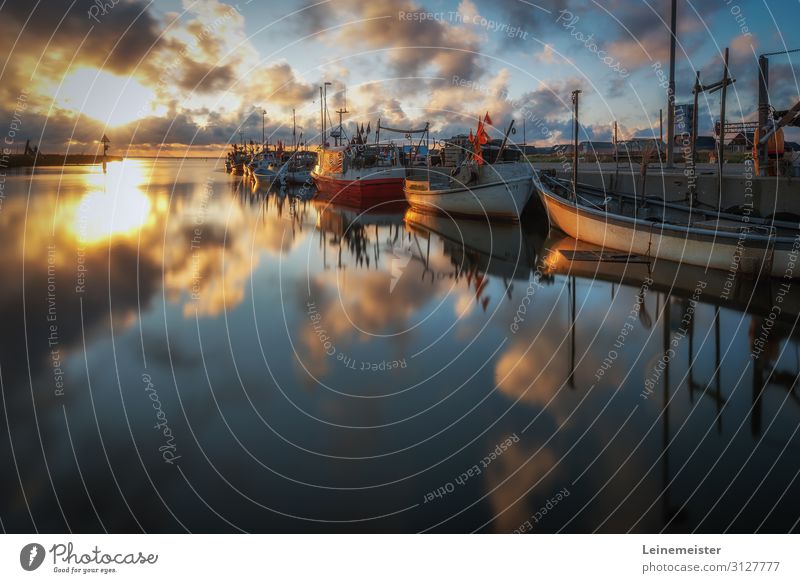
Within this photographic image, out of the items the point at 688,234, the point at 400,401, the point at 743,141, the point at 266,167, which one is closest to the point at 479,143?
the point at 688,234

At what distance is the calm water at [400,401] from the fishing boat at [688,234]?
545 mm

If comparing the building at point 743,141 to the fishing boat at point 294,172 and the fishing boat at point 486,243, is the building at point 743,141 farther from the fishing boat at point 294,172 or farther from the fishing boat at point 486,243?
the fishing boat at point 294,172

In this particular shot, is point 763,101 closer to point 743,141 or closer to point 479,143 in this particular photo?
point 479,143

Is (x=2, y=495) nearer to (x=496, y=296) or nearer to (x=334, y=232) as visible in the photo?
(x=496, y=296)

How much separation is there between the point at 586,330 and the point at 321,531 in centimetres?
667

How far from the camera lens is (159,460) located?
217 inches

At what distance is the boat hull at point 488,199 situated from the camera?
938 inches

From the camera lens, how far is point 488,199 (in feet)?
81.3

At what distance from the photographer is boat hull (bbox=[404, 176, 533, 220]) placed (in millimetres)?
23828

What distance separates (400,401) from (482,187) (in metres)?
18.7

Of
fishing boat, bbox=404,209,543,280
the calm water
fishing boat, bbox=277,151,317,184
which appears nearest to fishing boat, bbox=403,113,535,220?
fishing boat, bbox=404,209,543,280

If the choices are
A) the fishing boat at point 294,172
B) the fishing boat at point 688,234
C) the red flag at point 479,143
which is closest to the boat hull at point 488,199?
the red flag at point 479,143

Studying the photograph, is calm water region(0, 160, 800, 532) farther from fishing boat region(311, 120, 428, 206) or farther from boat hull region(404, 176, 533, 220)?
fishing boat region(311, 120, 428, 206)
